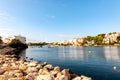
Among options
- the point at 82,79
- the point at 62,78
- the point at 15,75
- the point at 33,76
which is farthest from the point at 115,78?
the point at 15,75

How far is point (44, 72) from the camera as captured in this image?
25609 millimetres

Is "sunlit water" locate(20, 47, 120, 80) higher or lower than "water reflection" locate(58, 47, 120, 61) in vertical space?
lower

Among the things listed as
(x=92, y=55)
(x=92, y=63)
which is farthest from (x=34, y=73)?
(x=92, y=55)

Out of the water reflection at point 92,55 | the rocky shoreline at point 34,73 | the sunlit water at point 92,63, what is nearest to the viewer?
the rocky shoreline at point 34,73

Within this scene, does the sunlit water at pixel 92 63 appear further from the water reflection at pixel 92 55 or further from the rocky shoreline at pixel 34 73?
the rocky shoreline at pixel 34 73

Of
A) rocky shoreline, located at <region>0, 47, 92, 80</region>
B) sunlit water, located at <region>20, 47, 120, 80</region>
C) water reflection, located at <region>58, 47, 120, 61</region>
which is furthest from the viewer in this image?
water reflection, located at <region>58, 47, 120, 61</region>

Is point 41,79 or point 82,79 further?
point 82,79

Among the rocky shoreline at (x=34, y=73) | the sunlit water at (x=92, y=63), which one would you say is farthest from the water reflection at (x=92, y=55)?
the rocky shoreline at (x=34, y=73)

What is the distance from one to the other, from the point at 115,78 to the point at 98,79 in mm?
3987

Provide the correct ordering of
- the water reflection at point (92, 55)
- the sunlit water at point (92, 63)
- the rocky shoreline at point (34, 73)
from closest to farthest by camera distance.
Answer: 1. the rocky shoreline at point (34, 73)
2. the sunlit water at point (92, 63)
3. the water reflection at point (92, 55)

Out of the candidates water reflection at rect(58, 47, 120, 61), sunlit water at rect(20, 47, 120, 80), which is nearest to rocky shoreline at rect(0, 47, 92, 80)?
sunlit water at rect(20, 47, 120, 80)

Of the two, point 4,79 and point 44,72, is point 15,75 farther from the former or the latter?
point 44,72

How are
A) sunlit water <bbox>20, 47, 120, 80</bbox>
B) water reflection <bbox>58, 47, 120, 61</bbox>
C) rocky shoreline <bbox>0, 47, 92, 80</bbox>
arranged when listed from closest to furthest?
1. rocky shoreline <bbox>0, 47, 92, 80</bbox>
2. sunlit water <bbox>20, 47, 120, 80</bbox>
3. water reflection <bbox>58, 47, 120, 61</bbox>

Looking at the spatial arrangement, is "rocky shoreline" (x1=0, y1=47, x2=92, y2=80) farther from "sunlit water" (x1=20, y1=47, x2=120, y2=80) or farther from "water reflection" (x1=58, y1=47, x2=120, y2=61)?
"water reflection" (x1=58, y1=47, x2=120, y2=61)
